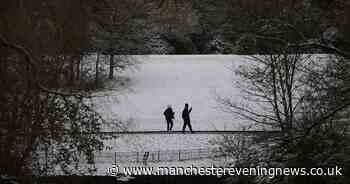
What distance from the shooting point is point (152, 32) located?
30.3 metres

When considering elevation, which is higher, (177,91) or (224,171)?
(177,91)

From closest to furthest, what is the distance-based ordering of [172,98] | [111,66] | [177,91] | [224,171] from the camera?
[224,171]
[172,98]
[177,91]
[111,66]

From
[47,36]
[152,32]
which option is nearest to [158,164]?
[47,36]

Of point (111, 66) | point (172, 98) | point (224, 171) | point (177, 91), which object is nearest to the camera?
point (224, 171)

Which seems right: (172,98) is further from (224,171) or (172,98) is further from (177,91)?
(224,171)

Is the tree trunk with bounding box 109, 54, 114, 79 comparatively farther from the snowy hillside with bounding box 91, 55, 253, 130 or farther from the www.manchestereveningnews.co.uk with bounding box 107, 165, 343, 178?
the www.manchestereveningnews.co.uk with bounding box 107, 165, 343, 178

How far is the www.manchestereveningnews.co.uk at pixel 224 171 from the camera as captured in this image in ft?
23.9

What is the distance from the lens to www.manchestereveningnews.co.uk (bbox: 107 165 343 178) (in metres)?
7.30

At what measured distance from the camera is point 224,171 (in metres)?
9.14

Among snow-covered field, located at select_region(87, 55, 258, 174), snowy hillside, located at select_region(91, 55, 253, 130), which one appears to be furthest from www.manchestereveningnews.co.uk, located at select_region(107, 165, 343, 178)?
snowy hillside, located at select_region(91, 55, 253, 130)

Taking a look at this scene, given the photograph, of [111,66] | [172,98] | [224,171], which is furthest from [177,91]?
[224,171]

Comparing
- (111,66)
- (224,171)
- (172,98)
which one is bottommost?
(224,171)

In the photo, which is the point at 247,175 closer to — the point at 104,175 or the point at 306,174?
the point at 306,174

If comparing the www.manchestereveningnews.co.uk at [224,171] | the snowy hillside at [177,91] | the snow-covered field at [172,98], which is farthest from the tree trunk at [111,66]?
the www.manchestereveningnews.co.uk at [224,171]
